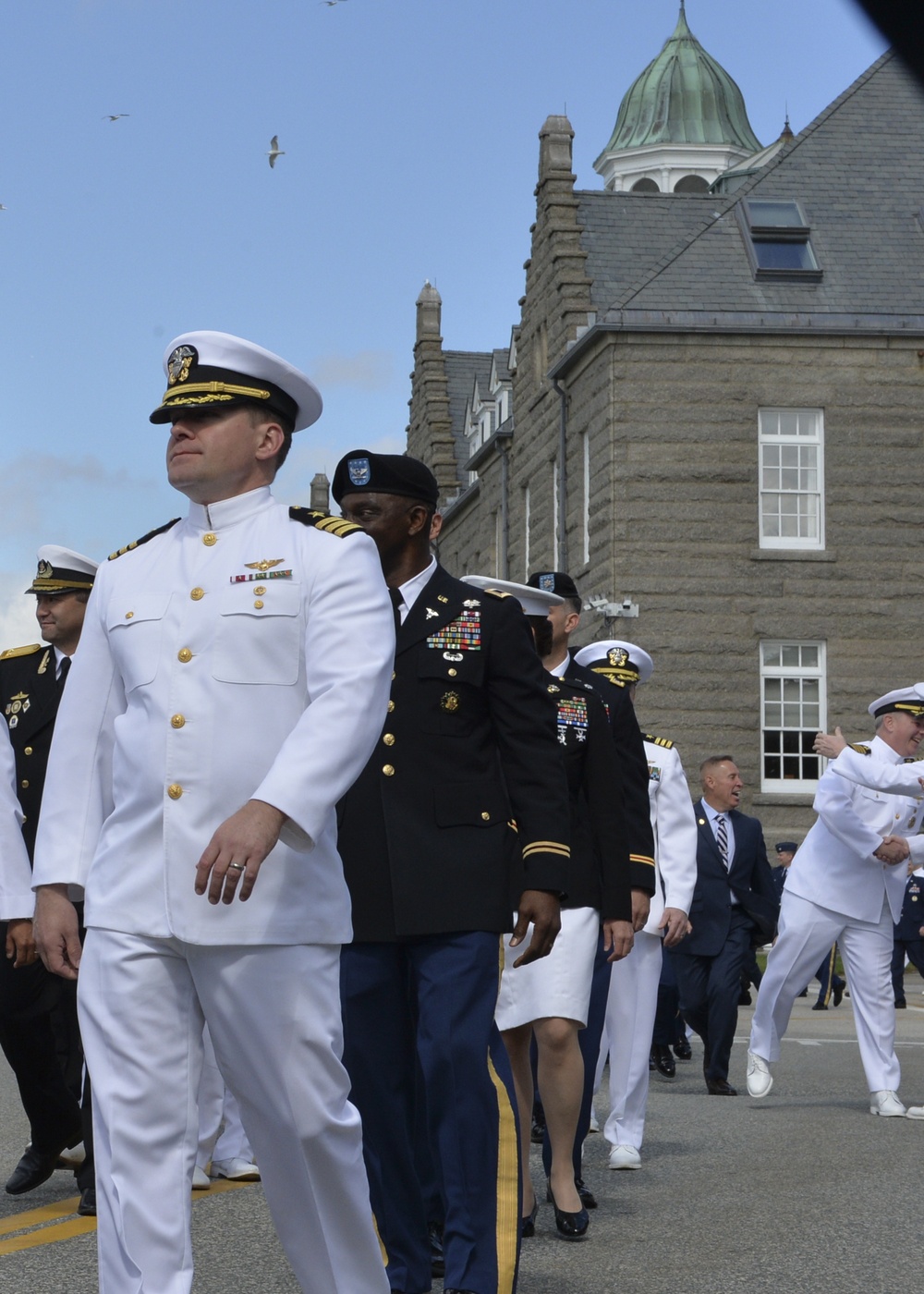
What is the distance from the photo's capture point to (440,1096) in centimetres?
516

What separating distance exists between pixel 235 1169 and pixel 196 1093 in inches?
156

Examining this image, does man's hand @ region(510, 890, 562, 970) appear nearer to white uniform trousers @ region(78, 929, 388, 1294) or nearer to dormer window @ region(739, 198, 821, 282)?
white uniform trousers @ region(78, 929, 388, 1294)

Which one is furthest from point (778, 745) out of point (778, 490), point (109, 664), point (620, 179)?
point (620, 179)

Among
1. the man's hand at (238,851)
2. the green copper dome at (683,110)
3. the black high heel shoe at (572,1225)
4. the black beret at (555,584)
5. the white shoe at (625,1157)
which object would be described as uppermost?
the green copper dome at (683,110)

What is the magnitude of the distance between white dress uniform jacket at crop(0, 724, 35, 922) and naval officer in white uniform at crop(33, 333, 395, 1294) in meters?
2.22

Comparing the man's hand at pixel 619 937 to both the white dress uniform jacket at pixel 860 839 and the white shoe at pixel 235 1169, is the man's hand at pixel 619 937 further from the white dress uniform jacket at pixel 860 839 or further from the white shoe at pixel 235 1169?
the white dress uniform jacket at pixel 860 839

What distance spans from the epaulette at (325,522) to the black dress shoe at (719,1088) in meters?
8.04

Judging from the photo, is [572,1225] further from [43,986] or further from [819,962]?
[819,962]

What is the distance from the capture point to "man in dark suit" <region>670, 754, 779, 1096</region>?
1220 cm

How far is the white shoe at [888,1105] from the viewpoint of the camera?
10.5 meters

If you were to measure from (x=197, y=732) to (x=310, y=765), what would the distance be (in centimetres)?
33

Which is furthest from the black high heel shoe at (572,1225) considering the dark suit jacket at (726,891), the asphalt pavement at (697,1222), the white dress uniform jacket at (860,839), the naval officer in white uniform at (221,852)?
the dark suit jacket at (726,891)

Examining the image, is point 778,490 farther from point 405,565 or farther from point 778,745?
point 405,565

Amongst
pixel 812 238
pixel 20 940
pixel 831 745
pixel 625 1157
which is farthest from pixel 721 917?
pixel 812 238
